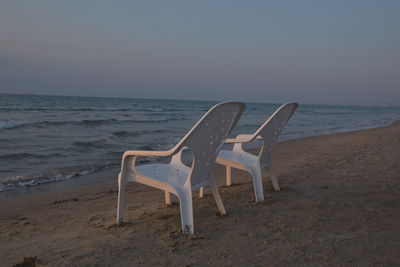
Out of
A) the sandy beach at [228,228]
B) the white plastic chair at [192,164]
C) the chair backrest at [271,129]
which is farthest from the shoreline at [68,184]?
the chair backrest at [271,129]

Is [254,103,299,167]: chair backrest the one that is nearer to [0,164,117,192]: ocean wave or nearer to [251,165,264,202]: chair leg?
[251,165,264,202]: chair leg

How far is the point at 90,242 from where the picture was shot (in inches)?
103

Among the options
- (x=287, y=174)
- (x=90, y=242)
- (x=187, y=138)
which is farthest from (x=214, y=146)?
(x=287, y=174)

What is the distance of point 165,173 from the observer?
10.2 feet

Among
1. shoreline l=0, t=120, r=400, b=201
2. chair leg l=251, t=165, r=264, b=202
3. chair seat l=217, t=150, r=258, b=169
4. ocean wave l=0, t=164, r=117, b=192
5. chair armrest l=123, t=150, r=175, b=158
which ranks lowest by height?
shoreline l=0, t=120, r=400, b=201

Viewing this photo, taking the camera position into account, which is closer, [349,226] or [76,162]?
[349,226]

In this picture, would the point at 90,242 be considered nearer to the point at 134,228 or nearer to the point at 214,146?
the point at 134,228

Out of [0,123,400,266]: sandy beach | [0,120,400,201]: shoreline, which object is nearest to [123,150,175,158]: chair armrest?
[0,123,400,266]: sandy beach

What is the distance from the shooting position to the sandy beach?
234 centimetres

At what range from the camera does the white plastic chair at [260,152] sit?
3.67 m

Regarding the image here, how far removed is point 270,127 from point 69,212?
241 centimetres

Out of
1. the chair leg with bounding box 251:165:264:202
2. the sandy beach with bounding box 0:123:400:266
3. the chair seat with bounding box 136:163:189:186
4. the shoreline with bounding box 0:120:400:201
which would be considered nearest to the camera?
the sandy beach with bounding box 0:123:400:266

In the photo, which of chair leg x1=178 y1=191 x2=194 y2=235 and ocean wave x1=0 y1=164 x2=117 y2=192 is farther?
ocean wave x1=0 y1=164 x2=117 y2=192

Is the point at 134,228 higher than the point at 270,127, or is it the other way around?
the point at 270,127
